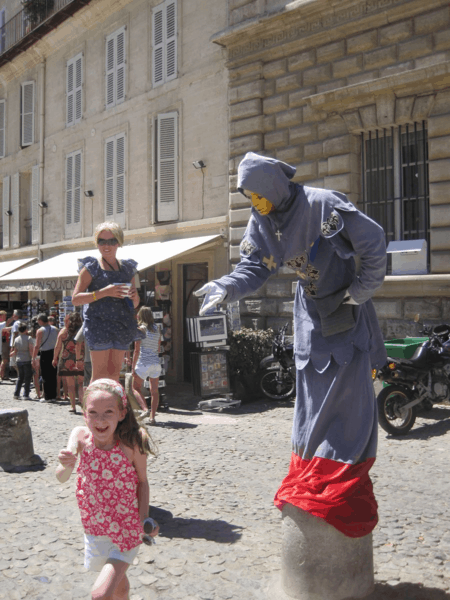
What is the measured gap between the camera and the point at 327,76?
34.9 feet

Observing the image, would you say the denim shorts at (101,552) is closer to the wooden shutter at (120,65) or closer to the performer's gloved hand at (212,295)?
the performer's gloved hand at (212,295)

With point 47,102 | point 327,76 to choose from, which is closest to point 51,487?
point 327,76

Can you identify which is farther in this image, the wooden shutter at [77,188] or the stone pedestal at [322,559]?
the wooden shutter at [77,188]

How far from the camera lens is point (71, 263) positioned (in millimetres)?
15242

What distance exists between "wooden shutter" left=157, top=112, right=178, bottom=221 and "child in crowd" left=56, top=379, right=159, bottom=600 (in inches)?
441

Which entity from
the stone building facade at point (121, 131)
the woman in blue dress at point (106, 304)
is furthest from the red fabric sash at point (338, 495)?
the stone building facade at point (121, 131)

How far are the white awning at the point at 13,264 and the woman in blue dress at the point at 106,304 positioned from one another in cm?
1478

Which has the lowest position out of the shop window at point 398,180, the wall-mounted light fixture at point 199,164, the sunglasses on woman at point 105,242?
the sunglasses on woman at point 105,242

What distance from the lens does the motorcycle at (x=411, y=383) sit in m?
7.25

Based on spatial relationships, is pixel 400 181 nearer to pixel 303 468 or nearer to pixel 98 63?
pixel 303 468

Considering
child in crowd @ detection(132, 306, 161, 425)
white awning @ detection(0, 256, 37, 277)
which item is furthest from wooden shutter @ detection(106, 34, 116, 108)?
child in crowd @ detection(132, 306, 161, 425)

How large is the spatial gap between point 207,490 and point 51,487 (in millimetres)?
1240

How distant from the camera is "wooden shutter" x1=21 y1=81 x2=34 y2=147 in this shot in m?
19.4

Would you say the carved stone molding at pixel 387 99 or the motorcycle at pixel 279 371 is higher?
the carved stone molding at pixel 387 99
